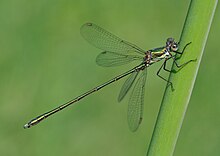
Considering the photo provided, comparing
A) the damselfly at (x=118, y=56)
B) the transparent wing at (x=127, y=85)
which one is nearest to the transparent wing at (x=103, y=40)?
the damselfly at (x=118, y=56)

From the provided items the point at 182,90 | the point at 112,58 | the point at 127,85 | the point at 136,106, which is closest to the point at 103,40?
the point at 112,58

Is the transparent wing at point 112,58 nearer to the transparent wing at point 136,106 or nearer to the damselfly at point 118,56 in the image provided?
the damselfly at point 118,56

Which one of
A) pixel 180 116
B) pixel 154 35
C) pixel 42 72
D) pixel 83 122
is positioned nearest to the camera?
pixel 180 116

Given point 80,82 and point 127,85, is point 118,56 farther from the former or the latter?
point 80,82

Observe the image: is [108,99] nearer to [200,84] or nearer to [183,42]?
[200,84]

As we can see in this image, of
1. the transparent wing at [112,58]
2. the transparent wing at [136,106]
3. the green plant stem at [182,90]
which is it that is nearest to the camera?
the green plant stem at [182,90]

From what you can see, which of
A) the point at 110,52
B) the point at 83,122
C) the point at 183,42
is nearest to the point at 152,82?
the point at 83,122
